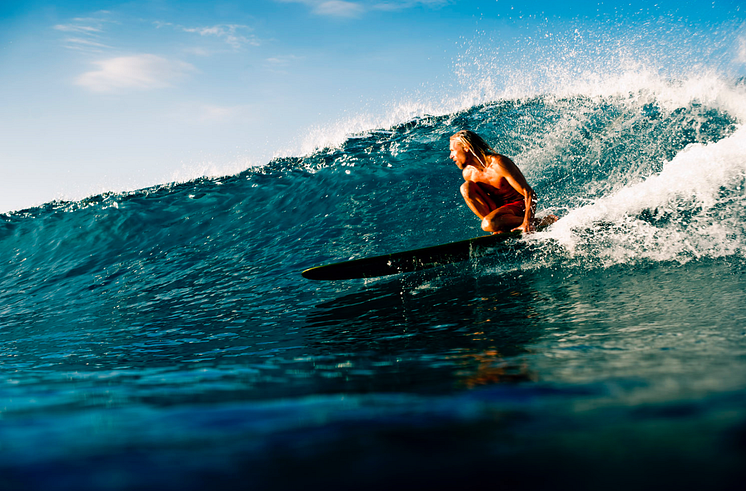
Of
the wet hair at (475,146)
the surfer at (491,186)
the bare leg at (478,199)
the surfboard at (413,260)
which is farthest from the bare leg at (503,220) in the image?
the wet hair at (475,146)

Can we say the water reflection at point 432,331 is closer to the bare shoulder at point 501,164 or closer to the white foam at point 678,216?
the white foam at point 678,216

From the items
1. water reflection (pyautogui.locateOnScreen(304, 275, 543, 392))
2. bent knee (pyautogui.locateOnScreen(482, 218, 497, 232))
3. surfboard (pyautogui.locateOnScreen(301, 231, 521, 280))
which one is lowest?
water reflection (pyautogui.locateOnScreen(304, 275, 543, 392))

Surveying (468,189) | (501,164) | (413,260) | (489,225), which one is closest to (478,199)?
(468,189)

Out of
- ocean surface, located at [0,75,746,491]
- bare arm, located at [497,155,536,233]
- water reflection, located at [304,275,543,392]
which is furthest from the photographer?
bare arm, located at [497,155,536,233]

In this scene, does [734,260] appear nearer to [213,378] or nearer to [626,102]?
[213,378]

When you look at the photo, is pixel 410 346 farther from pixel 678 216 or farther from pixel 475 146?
pixel 678 216

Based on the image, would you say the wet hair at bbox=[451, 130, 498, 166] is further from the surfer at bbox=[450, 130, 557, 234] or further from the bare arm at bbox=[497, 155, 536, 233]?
the bare arm at bbox=[497, 155, 536, 233]

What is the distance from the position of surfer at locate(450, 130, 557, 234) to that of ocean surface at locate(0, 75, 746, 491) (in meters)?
0.39

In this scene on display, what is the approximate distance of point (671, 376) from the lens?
4.90ft

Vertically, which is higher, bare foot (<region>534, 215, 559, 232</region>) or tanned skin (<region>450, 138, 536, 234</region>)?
tanned skin (<region>450, 138, 536, 234</region>)

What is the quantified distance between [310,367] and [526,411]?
1302 mm

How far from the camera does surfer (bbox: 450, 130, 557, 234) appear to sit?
5.27 m

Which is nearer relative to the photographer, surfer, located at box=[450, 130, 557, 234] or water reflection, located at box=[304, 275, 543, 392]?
water reflection, located at box=[304, 275, 543, 392]

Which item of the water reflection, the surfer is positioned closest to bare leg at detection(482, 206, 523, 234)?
the surfer
